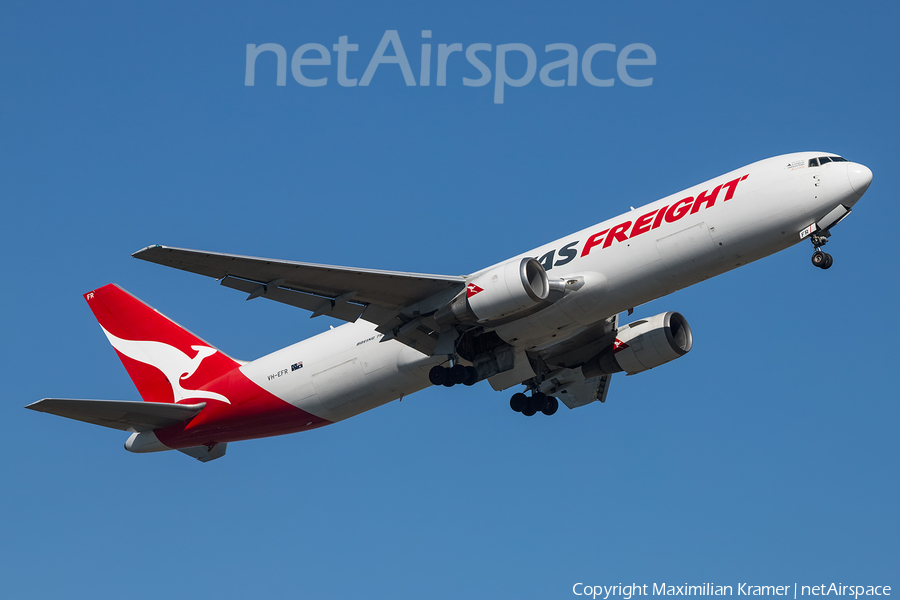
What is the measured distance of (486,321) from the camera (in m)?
27.5

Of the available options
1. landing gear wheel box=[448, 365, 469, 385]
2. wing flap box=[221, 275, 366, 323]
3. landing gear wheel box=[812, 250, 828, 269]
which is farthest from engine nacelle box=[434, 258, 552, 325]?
landing gear wheel box=[812, 250, 828, 269]

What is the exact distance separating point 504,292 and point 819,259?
8.23 meters

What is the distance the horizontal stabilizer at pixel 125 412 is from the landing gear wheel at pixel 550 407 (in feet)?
36.3

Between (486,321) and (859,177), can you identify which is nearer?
(859,177)

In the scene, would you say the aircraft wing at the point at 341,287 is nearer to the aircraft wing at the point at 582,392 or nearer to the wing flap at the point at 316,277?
the wing flap at the point at 316,277

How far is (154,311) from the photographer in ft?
116

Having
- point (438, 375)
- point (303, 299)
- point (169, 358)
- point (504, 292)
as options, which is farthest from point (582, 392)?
point (169, 358)

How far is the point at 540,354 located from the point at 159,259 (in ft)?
41.8

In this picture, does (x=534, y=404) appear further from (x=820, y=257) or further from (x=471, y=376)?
(x=820, y=257)

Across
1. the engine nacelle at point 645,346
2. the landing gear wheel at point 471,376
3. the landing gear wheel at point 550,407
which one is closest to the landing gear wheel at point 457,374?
the landing gear wheel at point 471,376

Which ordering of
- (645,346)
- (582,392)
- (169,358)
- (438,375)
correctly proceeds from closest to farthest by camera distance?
(438,375)
(645,346)
(582,392)
(169,358)

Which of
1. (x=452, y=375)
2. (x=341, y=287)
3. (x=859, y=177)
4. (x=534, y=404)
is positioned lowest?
(x=452, y=375)

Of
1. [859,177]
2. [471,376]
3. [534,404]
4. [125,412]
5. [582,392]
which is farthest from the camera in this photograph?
[582,392]

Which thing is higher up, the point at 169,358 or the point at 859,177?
the point at 859,177
